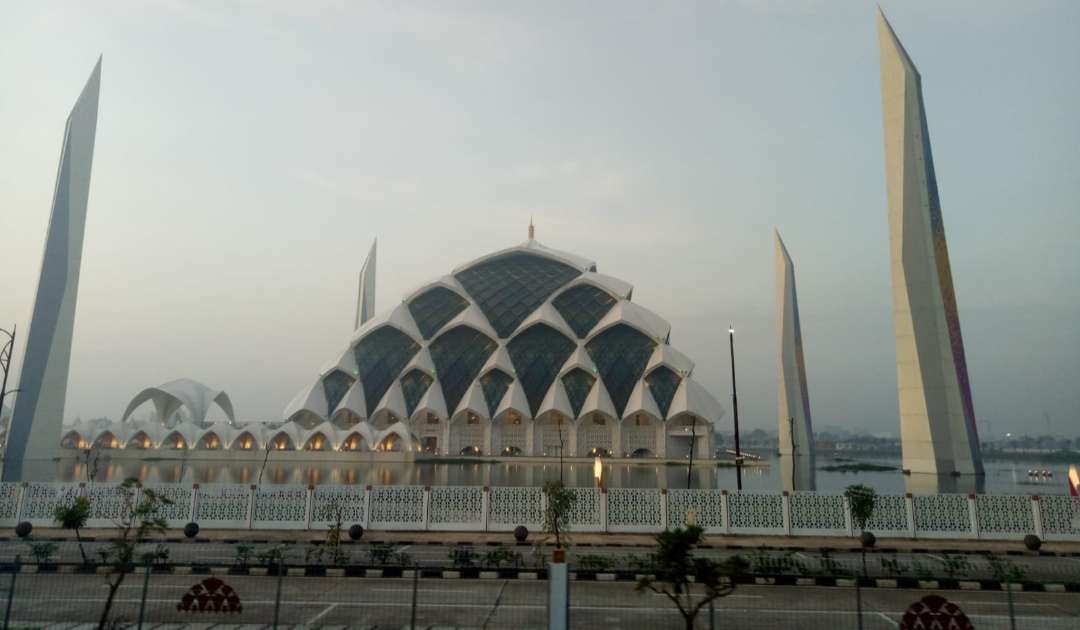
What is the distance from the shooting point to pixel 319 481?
32.1 meters

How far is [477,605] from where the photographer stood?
30.8 feet

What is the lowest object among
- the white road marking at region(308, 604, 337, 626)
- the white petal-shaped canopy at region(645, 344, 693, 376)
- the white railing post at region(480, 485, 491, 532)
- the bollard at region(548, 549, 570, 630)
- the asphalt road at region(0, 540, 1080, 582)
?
the white road marking at region(308, 604, 337, 626)

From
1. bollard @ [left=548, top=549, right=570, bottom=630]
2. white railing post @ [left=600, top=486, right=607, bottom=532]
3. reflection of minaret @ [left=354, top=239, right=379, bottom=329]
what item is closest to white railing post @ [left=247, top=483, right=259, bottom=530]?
white railing post @ [left=600, top=486, right=607, bottom=532]

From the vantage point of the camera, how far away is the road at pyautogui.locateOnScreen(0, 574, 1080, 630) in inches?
329

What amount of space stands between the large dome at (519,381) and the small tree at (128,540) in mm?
40035

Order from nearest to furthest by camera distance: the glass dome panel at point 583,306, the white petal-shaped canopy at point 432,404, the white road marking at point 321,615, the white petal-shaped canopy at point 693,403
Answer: the white road marking at point 321,615, the white petal-shaped canopy at point 693,403, the white petal-shaped canopy at point 432,404, the glass dome panel at point 583,306

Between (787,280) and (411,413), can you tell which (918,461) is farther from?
(411,413)

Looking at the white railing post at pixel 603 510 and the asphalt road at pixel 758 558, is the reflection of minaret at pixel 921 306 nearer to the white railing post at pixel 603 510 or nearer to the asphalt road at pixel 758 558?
the asphalt road at pixel 758 558

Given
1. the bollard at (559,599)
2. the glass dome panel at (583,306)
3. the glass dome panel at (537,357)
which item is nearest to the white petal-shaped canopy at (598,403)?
the glass dome panel at (537,357)

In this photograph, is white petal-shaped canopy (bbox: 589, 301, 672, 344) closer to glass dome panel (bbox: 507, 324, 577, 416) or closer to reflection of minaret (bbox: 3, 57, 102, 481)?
glass dome panel (bbox: 507, 324, 577, 416)

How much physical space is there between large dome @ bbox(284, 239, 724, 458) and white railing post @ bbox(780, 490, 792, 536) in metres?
40.3

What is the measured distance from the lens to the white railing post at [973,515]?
1501 cm

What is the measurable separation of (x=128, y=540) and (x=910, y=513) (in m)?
16.6

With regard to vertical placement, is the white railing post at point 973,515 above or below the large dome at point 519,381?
below
